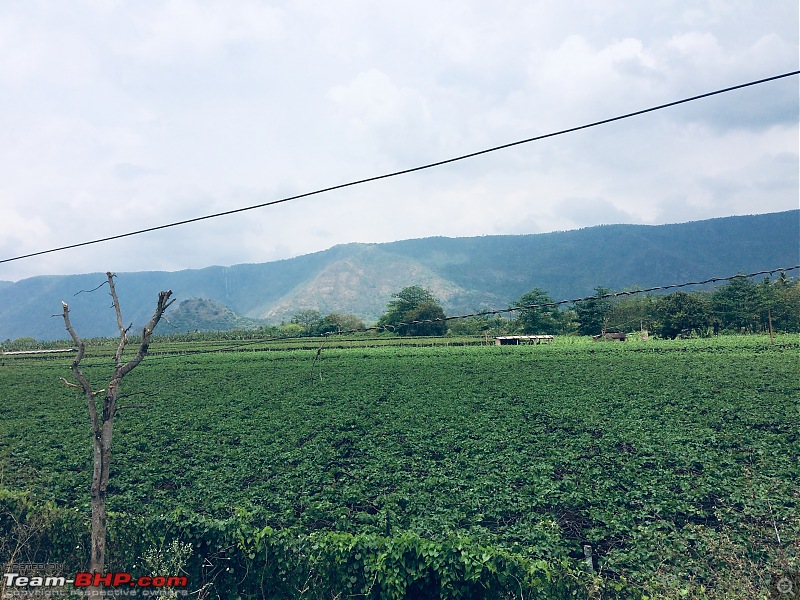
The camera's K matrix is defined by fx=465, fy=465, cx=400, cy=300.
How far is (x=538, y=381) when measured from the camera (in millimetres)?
27875

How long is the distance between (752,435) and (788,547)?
26.5 feet

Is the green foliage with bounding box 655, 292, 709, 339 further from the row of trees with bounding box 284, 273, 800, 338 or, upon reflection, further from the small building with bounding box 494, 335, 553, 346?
the small building with bounding box 494, 335, 553, 346

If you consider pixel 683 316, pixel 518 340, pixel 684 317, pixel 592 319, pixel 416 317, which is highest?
pixel 416 317

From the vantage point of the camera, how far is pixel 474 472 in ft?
47.0

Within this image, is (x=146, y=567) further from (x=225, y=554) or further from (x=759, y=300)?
(x=759, y=300)

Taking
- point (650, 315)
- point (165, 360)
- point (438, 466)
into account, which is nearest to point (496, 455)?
point (438, 466)

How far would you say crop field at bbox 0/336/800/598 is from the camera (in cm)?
949

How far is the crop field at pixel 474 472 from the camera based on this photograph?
949cm

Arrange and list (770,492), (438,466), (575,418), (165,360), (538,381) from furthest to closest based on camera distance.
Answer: (165,360)
(538,381)
(575,418)
(438,466)
(770,492)

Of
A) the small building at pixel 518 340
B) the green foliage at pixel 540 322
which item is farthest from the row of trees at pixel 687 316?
the small building at pixel 518 340

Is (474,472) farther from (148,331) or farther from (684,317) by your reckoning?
(684,317)

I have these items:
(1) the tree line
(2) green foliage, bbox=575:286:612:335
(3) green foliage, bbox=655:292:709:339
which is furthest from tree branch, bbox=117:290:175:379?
(2) green foliage, bbox=575:286:612:335

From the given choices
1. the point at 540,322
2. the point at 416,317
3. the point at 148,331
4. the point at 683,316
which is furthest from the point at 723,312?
the point at 148,331

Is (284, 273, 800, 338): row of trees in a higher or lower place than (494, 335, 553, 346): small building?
higher
